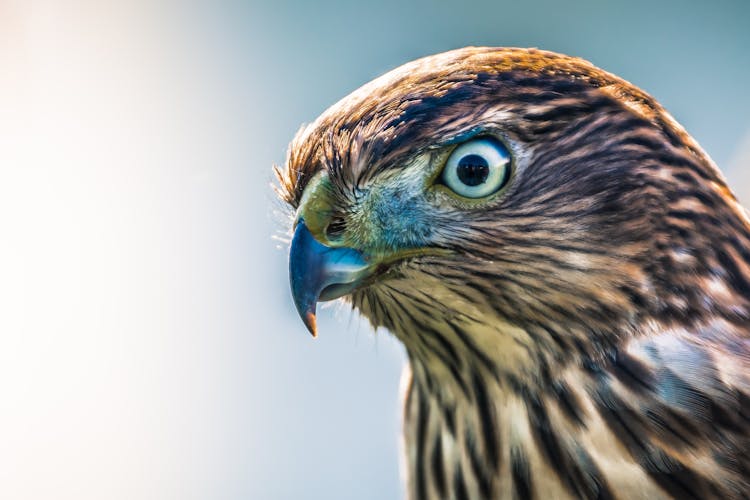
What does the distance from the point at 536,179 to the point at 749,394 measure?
70 centimetres

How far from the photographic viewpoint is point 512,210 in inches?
79.8

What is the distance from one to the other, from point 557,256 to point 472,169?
297mm

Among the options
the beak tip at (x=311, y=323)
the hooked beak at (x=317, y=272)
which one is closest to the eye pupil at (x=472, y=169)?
the hooked beak at (x=317, y=272)

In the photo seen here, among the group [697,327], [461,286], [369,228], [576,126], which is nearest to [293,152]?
[369,228]

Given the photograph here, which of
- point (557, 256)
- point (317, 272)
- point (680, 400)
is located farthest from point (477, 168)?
point (680, 400)

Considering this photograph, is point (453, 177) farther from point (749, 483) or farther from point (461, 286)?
point (749, 483)

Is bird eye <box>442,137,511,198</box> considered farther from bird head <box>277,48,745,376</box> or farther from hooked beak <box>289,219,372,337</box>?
hooked beak <box>289,219,372,337</box>

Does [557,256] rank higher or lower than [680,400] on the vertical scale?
higher

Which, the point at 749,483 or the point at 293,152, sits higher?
the point at 293,152

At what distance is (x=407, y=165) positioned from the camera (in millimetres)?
1987

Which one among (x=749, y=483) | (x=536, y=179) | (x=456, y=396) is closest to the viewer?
(x=749, y=483)

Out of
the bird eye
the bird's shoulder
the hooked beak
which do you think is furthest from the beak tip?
the bird's shoulder

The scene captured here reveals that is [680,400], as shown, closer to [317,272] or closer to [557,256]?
[557,256]

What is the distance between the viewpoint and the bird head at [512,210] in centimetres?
199
